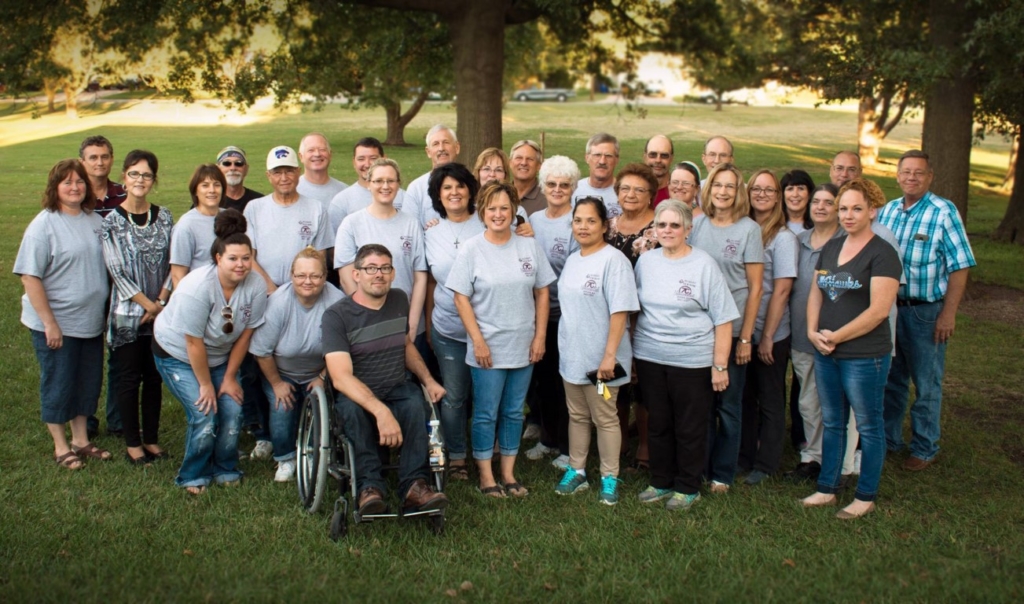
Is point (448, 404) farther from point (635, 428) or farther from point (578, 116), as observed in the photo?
point (578, 116)

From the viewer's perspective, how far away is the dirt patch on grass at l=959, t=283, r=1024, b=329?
1021 centimetres

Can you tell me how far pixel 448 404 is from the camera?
556cm

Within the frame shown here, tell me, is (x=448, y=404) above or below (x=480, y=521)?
above

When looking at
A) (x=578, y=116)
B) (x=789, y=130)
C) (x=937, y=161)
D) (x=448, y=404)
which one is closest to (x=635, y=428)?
(x=448, y=404)

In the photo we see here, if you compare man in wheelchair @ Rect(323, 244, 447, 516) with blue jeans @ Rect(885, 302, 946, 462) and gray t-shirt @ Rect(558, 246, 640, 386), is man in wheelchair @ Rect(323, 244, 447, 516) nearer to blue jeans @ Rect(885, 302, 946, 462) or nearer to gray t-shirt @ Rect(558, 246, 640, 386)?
gray t-shirt @ Rect(558, 246, 640, 386)

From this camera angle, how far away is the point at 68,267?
5.55 meters

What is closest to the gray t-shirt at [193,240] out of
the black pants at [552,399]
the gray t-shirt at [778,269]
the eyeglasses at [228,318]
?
the eyeglasses at [228,318]

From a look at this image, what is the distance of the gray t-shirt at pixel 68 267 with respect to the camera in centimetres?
545

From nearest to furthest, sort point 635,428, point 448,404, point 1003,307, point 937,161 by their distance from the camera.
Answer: point 448,404 < point 635,428 < point 1003,307 < point 937,161

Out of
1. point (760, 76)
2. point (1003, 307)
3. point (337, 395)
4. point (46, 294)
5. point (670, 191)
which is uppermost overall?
point (760, 76)

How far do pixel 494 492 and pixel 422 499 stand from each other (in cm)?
68

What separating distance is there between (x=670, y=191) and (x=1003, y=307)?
22.4 ft

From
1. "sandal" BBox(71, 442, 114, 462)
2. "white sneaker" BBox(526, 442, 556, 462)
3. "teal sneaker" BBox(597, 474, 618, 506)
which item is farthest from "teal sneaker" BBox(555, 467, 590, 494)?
"sandal" BBox(71, 442, 114, 462)

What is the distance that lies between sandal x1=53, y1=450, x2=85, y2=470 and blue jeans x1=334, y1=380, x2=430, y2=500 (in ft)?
5.87
